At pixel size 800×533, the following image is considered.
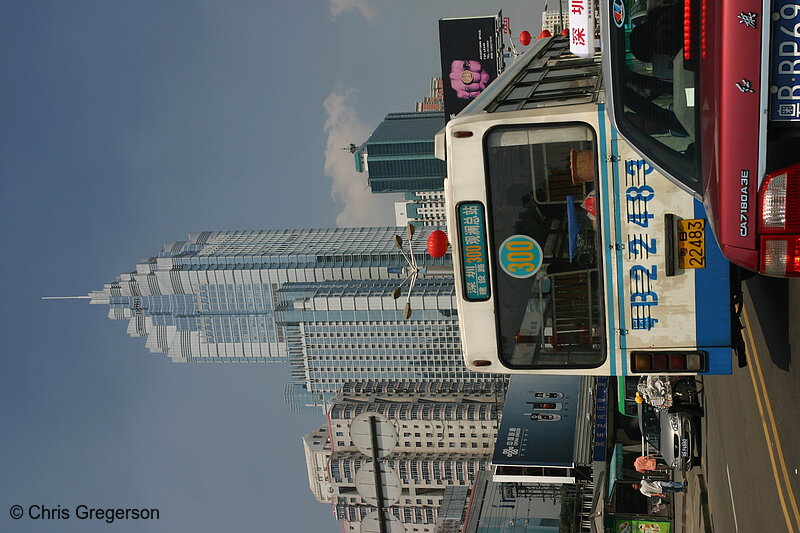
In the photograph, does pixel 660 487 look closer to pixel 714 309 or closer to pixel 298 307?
pixel 714 309

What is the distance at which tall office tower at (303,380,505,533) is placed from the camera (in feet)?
292

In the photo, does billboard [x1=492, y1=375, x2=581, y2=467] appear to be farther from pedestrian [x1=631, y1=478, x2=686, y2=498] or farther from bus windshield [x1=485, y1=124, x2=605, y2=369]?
bus windshield [x1=485, y1=124, x2=605, y2=369]

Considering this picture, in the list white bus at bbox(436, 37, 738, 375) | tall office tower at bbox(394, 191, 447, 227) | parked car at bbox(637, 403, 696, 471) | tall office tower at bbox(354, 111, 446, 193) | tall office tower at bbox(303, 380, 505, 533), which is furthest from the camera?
tall office tower at bbox(394, 191, 447, 227)

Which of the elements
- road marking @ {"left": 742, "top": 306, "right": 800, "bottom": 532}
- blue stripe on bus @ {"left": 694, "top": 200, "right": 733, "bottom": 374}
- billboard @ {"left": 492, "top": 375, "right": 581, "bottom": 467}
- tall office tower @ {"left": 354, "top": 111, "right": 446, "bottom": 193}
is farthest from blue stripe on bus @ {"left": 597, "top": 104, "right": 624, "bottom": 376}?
tall office tower @ {"left": 354, "top": 111, "right": 446, "bottom": 193}

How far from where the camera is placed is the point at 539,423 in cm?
5356

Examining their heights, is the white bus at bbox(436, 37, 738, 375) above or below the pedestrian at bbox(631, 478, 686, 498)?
above

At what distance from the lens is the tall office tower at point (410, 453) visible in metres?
89.1

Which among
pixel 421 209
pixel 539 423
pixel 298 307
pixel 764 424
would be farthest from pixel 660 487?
pixel 421 209

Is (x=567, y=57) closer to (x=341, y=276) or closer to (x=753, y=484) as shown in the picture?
(x=753, y=484)

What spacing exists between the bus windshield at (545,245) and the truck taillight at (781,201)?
2463 millimetres

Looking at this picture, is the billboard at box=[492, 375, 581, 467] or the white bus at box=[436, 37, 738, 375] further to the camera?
the billboard at box=[492, 375, 581, 467]

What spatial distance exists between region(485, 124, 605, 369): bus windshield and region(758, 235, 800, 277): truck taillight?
2482 millimetres

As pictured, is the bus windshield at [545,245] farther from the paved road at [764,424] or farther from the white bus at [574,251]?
the paved road at [764,424]

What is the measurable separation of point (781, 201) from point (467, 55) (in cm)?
3819
